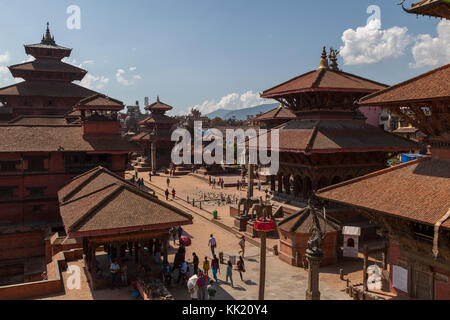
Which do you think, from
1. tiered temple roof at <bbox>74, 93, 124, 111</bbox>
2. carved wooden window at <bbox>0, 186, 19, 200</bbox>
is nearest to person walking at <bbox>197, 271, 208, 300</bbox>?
carved wooden window at <bbox>0, 186, 19, 200</bbox>

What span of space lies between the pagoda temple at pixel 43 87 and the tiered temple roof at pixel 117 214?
30958 mm

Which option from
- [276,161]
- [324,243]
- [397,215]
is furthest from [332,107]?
[397,215]

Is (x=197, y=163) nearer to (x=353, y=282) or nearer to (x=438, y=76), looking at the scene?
(x=353, y=282)

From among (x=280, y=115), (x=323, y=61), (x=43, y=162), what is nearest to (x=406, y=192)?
(x=323, y=61)

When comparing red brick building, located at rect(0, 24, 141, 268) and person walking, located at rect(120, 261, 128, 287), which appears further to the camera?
red brick building, located at rect(0, 24, 141, 268)

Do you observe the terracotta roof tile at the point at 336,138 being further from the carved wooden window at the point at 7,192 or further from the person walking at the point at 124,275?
the carved wooden window at the point at 7,192

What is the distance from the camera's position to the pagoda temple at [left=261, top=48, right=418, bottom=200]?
25.7 m

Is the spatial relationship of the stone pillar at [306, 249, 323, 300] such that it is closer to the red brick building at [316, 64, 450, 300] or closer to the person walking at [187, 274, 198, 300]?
the red brick building at [316, 64, 450, 300]

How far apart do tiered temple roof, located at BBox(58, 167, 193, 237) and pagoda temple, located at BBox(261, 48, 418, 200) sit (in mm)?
10792

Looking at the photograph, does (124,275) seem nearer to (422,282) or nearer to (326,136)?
(422,282)

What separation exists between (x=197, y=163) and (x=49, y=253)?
153 feet

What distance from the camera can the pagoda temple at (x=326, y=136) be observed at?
25.7 meters

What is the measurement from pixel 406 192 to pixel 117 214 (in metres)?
11.4

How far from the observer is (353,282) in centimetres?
1827
